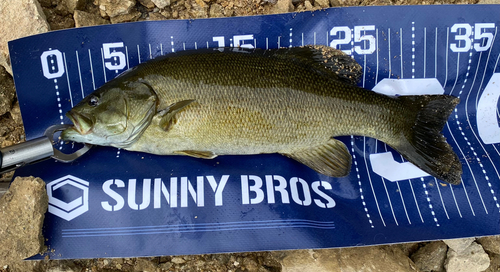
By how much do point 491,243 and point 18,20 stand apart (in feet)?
15.3

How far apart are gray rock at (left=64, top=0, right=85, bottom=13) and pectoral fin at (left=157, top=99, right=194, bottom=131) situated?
5.06ft

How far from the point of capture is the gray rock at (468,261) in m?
2.55

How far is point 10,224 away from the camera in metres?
2.25

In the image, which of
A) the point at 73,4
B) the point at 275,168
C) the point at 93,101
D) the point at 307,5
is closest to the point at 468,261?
the point at 275,168

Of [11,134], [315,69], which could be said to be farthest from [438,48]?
[11,134]

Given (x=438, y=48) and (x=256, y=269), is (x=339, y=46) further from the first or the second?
(x=256, y=269)

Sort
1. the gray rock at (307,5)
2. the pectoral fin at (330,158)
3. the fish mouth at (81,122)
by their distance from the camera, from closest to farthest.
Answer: the fish mouth at (81,122), the pectoral fin at (330,158), the gray rock at (307,5)

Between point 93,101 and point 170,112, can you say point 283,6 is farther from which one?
point 93,101

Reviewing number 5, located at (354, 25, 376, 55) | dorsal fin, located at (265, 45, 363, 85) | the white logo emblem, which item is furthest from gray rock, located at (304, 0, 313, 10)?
the white logo emblem

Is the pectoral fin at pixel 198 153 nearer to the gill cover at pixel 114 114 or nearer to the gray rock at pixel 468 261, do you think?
the gill cover at pixel 114 114

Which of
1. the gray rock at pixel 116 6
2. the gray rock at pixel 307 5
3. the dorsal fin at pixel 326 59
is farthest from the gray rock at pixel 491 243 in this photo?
the gray rock at pixel 116 6

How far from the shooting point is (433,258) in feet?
8.62

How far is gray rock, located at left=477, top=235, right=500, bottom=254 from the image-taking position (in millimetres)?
2588

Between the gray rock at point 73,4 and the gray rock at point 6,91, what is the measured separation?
2.75 feet
